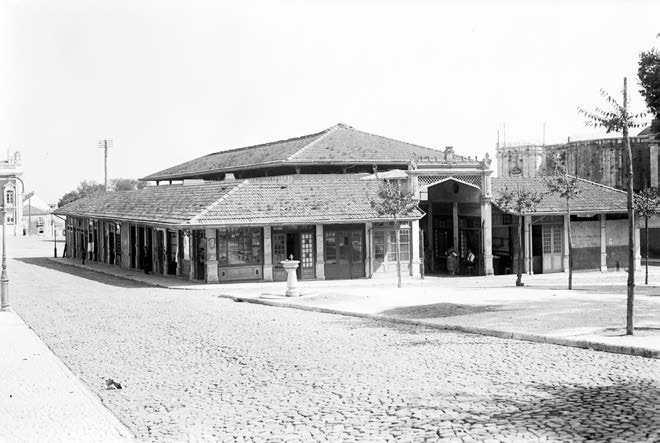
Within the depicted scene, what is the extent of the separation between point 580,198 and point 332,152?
12639 millimetres

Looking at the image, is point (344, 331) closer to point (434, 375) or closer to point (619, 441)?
point (434, 375)

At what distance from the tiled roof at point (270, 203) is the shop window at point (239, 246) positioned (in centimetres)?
88

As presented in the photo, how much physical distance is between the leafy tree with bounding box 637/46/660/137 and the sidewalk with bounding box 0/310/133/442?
12.9 meters

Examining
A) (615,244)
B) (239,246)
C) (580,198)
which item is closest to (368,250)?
(239,246)

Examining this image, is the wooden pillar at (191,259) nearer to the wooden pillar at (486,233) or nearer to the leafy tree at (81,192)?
the wooden pillar at (486,233)

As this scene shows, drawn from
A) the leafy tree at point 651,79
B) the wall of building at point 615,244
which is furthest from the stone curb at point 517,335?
the wall of building at point 615,244

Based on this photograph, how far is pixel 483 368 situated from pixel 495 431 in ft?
12.1

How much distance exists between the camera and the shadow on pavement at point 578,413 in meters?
8.40

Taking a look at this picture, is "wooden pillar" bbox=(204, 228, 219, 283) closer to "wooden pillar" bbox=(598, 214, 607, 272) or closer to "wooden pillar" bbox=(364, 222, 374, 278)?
"wooden pillar" bbox=(364, 222, 374, 278)

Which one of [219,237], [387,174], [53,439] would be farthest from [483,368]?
[387,174]

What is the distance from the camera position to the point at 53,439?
9.23 meters

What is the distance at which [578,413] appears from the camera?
918cm

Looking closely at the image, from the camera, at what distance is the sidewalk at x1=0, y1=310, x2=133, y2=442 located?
9.41m

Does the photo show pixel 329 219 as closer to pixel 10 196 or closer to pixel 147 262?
pixel 147 262
